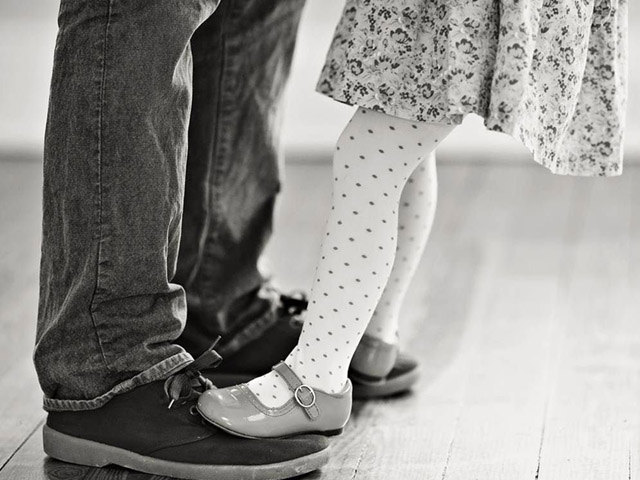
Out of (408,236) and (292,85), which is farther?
(292,85)

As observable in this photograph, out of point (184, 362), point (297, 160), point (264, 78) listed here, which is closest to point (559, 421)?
point (184, 362)

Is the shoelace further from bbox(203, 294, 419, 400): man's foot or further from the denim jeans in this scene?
bbox(203, 294, 419, 400): man's foot

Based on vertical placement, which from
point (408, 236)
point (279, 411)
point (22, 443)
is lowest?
point (22, 443)

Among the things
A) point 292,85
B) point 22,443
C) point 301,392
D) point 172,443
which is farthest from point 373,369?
point 292,85

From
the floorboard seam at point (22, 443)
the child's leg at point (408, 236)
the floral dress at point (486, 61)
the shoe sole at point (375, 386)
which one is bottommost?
the floorboard seam at point (22, 443)

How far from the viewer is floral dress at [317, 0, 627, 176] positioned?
3.61 ft

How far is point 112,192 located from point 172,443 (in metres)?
0.29

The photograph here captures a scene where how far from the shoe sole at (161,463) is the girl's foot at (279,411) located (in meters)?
0.04

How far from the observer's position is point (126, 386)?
1.20 m

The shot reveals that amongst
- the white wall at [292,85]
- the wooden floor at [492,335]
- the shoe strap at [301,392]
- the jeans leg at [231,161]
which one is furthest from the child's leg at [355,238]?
the white wall at [292,85]

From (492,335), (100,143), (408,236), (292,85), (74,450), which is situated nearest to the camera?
(100,143)

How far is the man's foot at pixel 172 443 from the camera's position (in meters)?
1.19

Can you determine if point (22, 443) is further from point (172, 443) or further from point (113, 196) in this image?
point (113, 196)

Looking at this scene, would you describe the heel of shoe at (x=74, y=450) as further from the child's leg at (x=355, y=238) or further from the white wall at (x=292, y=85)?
the white wall at (x=292, y=85)
